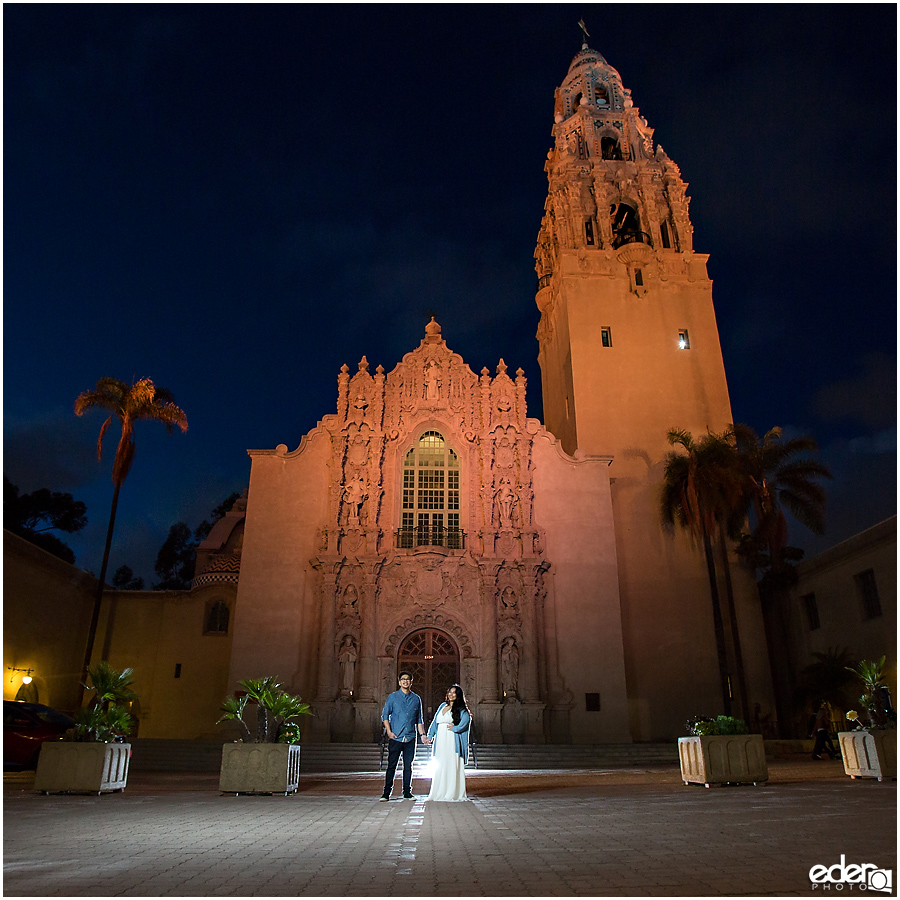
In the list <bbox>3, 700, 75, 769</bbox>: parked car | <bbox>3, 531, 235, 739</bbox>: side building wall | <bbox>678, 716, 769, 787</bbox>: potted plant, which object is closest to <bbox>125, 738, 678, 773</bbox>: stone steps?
<bbox>3, 700, 75, 769</bbox>: parked car

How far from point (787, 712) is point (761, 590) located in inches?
194

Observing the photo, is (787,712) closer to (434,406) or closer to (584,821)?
(434,406)

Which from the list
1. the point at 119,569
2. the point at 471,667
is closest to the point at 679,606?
the point at 471,667

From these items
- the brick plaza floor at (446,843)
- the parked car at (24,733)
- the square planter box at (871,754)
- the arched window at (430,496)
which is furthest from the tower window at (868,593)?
the parked car at (24,733)

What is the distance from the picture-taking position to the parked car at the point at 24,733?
15.9 metres

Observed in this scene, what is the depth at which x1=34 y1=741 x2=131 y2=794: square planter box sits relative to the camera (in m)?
11.5

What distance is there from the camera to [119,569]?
69.8m

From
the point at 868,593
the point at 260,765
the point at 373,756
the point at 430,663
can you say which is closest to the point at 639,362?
the point at 868,593

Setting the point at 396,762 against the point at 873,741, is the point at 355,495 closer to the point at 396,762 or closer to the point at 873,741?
the point at 396,762

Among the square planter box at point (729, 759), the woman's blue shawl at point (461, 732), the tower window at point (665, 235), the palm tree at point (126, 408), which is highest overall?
the tower window at point (665, 235)

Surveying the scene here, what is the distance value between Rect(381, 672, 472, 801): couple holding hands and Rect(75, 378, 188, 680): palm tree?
20.0m

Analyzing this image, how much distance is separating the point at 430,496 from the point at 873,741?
60.8 ft

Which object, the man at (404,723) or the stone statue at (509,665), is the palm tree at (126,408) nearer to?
the stone statue at (509,665)

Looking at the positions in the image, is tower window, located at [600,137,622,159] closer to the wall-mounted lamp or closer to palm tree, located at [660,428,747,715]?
palm tree, located at [660,428,747,715]
